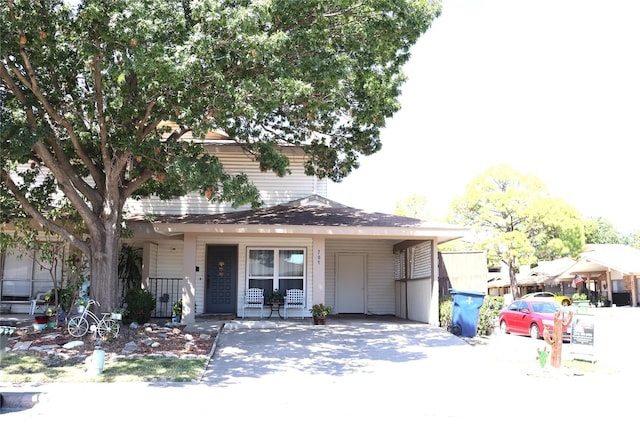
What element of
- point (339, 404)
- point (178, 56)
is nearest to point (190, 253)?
point (178, 56)

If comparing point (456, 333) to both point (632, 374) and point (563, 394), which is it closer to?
point (632, 374)

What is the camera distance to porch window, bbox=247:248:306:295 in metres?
15.8

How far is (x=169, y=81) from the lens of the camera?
8688mm

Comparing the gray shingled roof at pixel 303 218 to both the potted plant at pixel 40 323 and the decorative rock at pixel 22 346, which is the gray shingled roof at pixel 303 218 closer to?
the potted plant at pixel 40 323

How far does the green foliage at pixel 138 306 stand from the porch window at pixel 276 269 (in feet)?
9.75

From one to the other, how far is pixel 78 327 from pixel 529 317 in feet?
42.8

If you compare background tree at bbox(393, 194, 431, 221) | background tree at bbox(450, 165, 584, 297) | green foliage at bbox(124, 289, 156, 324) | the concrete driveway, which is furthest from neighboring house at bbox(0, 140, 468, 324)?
background tree at bbox(393, 194, 431, 221)

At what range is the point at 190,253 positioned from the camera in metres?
14.6

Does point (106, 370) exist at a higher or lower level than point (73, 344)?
lower

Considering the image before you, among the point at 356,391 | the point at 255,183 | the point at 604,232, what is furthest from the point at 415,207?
the point at 356,391

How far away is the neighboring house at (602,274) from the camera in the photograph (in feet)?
113

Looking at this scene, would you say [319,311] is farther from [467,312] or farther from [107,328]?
[107,328]

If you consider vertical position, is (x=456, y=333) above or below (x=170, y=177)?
below

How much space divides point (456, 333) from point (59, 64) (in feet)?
37.1
